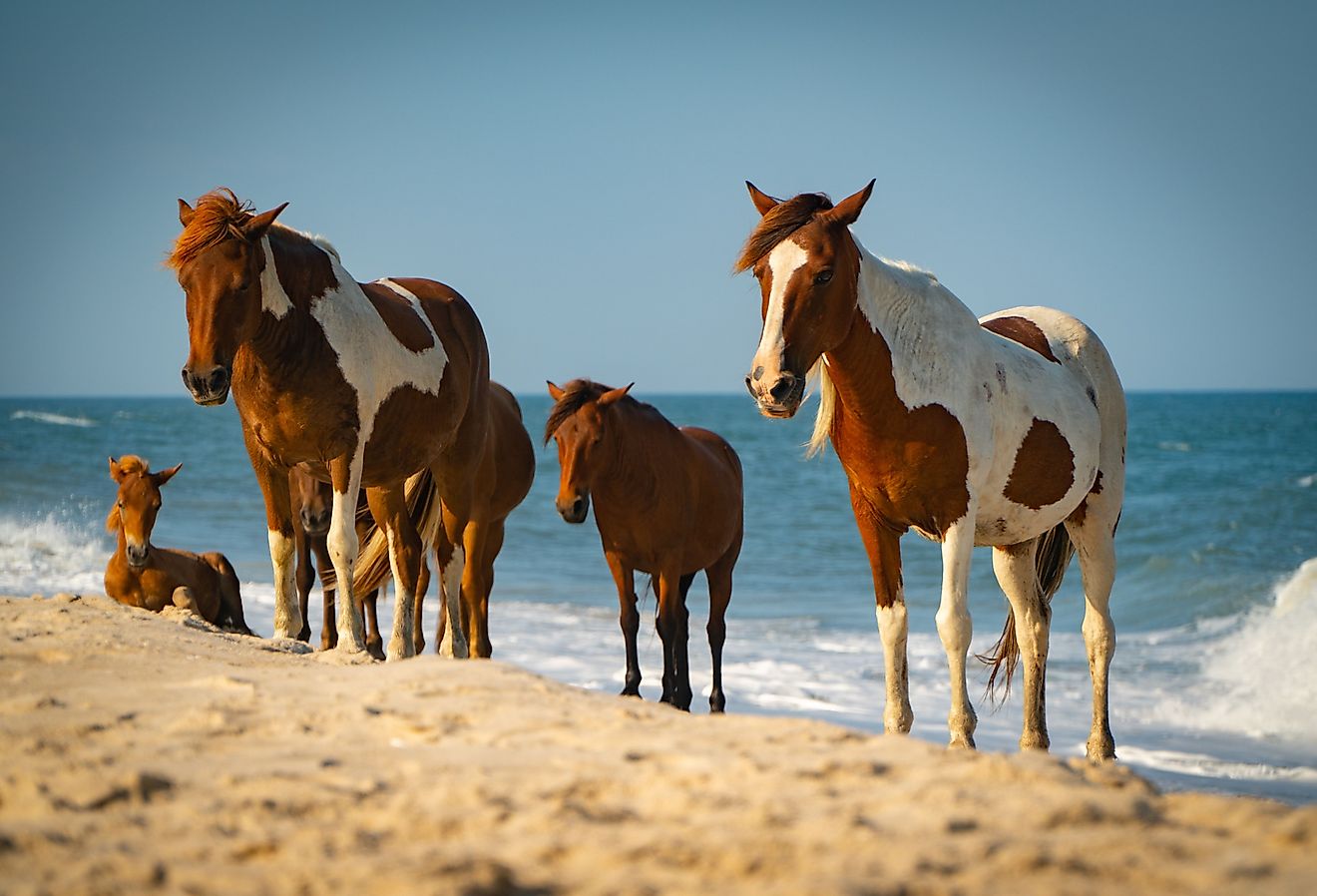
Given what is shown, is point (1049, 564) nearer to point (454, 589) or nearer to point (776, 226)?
point (776, 226)

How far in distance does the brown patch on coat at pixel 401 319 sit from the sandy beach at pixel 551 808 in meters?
2.64

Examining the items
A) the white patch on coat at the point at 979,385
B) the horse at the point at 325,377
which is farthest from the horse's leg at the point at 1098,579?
the horse at the point at 325,377

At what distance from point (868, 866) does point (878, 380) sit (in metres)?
2.90

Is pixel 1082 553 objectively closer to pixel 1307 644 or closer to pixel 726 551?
pixel 726 551

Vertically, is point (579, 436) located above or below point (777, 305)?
below

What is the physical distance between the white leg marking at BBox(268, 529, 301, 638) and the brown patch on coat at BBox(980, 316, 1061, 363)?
3489 millimetres

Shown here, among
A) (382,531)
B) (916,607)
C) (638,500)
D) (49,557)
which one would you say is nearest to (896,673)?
(638,500)

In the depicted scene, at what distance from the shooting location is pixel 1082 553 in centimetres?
616

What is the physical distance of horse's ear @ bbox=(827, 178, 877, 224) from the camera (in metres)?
4.88

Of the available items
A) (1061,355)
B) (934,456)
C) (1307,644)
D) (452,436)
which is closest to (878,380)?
(934,456)

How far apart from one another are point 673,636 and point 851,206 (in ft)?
11.9

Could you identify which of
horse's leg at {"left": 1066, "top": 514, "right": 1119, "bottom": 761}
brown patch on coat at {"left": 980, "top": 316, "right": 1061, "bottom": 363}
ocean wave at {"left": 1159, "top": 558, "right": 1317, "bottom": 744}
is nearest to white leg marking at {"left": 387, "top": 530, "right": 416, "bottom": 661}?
brown patch on coat at {"left": 980, "top": 316, "right": 1061, "bottom": 363}

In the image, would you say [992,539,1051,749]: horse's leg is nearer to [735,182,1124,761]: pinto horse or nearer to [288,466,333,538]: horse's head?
[735,182,1124,761]: pinto horse

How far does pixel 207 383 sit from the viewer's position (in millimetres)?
5211
